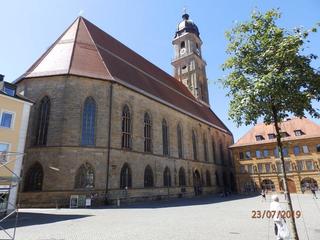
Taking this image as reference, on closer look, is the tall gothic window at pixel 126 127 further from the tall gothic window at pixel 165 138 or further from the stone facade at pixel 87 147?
the tall gothic window at pixel 165 138

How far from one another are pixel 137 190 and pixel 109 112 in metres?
8.32

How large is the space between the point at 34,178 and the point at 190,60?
4092 centimetres

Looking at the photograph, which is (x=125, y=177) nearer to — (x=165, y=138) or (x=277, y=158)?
(x=165, y=138)

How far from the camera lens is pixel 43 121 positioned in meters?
22.1

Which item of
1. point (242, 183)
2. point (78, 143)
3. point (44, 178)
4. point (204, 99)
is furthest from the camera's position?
point (204, 99)

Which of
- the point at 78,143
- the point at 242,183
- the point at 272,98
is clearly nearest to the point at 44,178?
the point at 78,143

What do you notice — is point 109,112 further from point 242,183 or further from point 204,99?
point 204,99

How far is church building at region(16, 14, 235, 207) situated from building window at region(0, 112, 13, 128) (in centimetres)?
541

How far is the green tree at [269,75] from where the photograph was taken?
6.23 metres

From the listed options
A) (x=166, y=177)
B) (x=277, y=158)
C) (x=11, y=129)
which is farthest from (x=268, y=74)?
(x=277, y=158)

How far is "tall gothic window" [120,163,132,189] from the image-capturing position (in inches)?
910

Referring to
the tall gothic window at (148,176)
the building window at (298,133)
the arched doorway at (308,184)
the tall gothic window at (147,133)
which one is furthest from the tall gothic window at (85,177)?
the building window at (298,133)

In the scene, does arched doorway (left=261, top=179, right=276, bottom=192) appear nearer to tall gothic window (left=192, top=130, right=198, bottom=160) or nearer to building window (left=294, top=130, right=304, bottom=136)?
building window (left=294, top=130, right=304, bottom=136)

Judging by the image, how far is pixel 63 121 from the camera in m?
21.3
